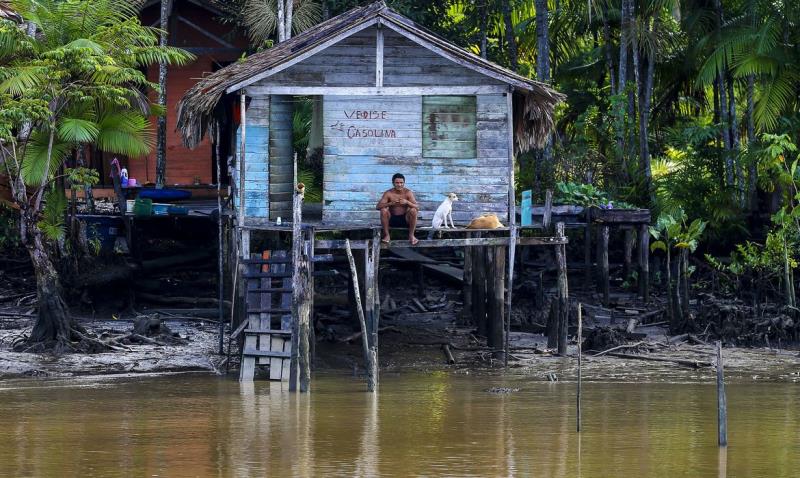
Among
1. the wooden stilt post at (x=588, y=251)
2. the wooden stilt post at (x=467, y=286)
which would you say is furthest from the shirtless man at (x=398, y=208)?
the wooden stilt post at (x=588, y=251)

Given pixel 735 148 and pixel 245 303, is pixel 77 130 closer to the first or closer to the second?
pixel 245 303

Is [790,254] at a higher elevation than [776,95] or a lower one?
lower

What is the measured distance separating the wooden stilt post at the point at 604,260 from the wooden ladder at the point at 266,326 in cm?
694

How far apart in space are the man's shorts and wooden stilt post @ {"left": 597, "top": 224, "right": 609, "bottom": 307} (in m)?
5.92

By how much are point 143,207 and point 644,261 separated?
834 centimetres

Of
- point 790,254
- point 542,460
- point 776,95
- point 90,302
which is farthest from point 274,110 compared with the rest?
point 776,95

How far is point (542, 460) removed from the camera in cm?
1227

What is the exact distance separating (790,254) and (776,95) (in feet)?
13.1

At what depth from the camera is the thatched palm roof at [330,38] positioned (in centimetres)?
1716

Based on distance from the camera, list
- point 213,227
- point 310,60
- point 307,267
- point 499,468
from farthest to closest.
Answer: point 213,227 < point 310,60 < point 307,267 < point 499,468

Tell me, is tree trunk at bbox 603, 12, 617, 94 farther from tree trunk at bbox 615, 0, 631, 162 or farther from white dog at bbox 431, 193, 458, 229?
white dog at bbox 431, 193, 458, 229

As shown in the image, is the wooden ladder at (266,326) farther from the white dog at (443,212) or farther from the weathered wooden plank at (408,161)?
the white dog at (443,212)

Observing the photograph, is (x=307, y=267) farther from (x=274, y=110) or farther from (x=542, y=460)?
(x=542, y=460)

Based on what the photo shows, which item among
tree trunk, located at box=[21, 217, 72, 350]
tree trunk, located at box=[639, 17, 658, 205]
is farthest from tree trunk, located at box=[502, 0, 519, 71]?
tree trunk, located at box=[21, 217, 72, 350]
